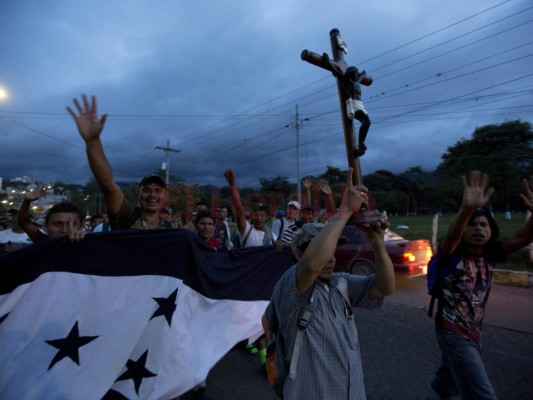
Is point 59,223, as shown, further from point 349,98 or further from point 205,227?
point 349,98

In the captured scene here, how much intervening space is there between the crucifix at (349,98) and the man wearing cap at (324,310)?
1.66ft

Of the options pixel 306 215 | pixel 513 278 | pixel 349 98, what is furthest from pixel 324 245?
pixel 513 278

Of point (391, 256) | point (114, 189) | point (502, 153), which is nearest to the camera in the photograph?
point (114, 189)

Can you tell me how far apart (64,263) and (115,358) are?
789 mm

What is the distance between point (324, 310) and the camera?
1.72m

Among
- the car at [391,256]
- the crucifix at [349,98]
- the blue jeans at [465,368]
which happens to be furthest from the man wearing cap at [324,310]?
the car at [391,256]

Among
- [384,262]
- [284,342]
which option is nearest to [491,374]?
[384,262]

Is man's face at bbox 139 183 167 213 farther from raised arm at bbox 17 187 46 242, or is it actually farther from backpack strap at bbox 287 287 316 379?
backpack strap at bbox 287 287 316 379

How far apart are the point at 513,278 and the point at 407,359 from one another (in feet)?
18.5

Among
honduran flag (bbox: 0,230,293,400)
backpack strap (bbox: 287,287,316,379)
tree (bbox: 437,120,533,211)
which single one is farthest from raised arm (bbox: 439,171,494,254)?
tree (bbox: 437,120,533,211)

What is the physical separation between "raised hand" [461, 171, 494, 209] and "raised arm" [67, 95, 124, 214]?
2.52 meters

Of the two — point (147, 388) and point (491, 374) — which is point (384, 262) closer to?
point (147, 388)

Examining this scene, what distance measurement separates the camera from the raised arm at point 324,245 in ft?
4.83

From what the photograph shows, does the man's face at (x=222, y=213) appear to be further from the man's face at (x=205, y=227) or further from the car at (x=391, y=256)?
the car at (x=391, y=256)
